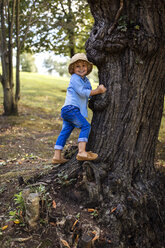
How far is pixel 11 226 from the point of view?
2.97 meters

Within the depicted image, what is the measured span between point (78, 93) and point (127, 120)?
2.88 ft

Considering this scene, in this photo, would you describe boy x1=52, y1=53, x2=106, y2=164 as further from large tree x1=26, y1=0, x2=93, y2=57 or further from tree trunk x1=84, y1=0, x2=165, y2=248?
large tree x1=26, y1=0, x2=93, y2=57

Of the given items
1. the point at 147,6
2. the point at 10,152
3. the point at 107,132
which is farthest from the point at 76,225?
the point at 10,152

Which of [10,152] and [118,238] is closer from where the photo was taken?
[118,238]

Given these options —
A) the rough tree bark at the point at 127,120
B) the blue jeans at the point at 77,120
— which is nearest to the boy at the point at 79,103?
the blue jeans at the point at 77,120

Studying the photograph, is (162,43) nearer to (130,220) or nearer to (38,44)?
(130,220)

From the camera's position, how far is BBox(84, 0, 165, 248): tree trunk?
10.2ft

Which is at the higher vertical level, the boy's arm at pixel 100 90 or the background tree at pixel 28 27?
the background tree at pixel 28 27

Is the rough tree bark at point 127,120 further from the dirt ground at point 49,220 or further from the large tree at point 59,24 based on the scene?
the large tree at point 59,24

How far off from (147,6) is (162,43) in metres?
0.55

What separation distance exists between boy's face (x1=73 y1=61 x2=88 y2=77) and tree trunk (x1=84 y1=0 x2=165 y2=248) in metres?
0.19

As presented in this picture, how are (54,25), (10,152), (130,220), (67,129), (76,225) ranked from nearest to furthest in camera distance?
(76,225) < (130,220) < (67,129) < (10,152) < (54,25)

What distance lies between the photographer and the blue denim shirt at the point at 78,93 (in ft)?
11.5

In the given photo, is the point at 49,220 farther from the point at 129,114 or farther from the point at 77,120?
the point at 129,114
